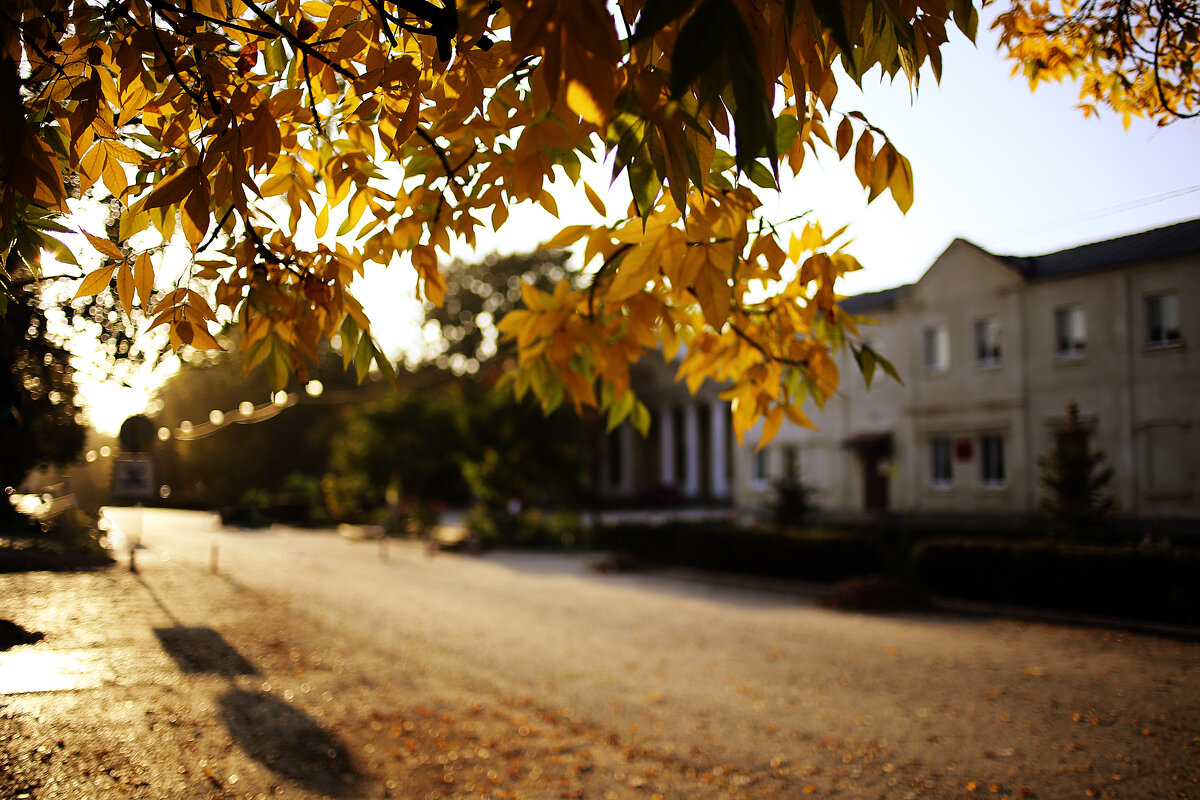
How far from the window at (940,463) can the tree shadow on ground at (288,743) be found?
A: 14.8m

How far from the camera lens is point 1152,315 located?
458cm

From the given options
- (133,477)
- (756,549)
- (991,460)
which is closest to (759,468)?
(756,549)

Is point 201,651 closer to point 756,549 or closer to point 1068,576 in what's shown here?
point 1068,576

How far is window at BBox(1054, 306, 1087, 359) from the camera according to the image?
623 centimetres

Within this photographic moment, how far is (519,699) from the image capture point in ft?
22.1

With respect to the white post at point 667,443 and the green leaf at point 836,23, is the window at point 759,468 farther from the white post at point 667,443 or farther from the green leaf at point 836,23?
the green leaf at point 836,23

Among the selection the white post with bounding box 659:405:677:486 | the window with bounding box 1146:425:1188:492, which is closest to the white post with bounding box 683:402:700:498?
the white post with bounding box 659:405:677:486

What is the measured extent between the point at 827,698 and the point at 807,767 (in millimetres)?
2103

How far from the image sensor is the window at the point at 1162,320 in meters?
4.22

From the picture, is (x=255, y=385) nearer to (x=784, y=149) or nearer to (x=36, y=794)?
(x=36, y=794)

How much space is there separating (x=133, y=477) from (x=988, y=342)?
1255 centimetres

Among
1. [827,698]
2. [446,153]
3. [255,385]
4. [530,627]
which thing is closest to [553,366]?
[446,153]

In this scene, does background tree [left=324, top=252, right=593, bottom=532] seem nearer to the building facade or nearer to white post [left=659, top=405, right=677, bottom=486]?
the building facade

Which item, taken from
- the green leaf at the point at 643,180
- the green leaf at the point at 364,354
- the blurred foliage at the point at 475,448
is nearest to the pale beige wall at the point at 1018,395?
the green leaf at the point at 643,180
